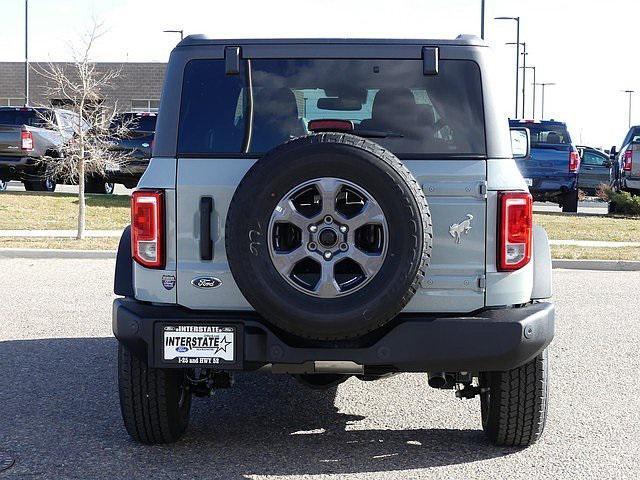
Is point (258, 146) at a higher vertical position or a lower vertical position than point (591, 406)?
higher

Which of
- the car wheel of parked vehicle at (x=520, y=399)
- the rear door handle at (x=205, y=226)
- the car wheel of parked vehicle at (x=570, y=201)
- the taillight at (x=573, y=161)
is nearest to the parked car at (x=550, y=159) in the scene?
the taillight at (x=573, y=161)

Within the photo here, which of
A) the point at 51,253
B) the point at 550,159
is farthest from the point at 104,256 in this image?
the point at 550,159

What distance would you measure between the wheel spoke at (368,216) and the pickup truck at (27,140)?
61.2ft

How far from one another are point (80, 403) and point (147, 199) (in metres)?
1.88

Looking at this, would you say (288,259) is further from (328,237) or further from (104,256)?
(104,256)

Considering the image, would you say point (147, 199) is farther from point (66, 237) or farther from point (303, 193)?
point (66, 237)

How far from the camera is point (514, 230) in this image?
4879 mm

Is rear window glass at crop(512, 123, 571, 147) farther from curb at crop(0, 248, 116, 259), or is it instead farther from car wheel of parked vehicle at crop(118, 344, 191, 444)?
car wheel of parked vehicle at crop(118, 344, 191, 444)

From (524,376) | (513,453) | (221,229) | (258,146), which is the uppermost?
(258,146)

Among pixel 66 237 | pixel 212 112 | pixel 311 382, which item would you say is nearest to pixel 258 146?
pixel 212 112

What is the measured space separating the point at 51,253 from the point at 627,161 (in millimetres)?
14163

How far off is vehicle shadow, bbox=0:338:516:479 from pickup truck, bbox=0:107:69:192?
16.5 meters

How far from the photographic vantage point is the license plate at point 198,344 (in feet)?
15.8

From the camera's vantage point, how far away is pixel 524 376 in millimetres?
5164
